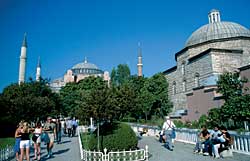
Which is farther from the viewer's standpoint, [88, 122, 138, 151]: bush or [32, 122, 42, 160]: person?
[32, 122, 42, 160]: person

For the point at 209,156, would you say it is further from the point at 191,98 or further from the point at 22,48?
the point at 22,48

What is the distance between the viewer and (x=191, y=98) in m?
25.5

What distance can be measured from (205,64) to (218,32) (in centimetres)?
725

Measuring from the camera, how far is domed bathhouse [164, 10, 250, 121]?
24.0m

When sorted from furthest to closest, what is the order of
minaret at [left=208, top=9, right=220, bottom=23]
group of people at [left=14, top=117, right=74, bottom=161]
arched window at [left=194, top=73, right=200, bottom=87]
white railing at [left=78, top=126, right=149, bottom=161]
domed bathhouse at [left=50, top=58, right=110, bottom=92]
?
domed bathhouse at [left=50, top=58, right=110, bottom=92], minaret at [left=208, top=9, right=220, bottom=23], arched window at [left=194, top=73, right=200, bottom=87], group of people at [left=14, top=117, right=74, bottom=161], white railing at [left=78, top=126, right=149, bottom=161]

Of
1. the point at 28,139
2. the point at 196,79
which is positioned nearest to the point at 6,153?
the point at 28,139

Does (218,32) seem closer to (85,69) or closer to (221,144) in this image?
(221,144)

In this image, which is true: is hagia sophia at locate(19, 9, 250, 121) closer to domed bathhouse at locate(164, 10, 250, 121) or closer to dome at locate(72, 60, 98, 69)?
domed bathhouse at locate(164, 10, 250, 121)

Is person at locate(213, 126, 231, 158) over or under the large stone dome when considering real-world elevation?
under

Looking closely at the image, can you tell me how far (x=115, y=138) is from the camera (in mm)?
8570

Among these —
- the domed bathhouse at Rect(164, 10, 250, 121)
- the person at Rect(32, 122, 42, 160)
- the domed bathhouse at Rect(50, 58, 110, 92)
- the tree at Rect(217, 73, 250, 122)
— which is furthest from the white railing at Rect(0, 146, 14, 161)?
the domed bathhouse at Rect(50, 58, 110, 92)

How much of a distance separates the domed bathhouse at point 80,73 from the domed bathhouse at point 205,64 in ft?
133

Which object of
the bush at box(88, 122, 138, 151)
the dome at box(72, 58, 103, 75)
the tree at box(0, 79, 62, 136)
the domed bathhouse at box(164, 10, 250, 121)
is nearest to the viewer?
the bush at box(88, 122, 138, 151)

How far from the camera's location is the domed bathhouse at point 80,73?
73.2m
